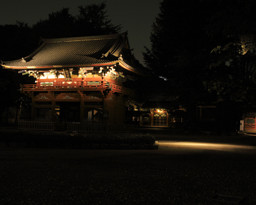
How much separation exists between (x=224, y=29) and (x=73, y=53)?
56.3 ft

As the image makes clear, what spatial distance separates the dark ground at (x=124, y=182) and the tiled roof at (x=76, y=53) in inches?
615

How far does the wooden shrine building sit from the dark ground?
15545 mm

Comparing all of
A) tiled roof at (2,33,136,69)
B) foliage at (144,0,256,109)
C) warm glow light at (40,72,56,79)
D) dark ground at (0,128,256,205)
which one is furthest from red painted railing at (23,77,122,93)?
dark ground at (0,128,256,205)

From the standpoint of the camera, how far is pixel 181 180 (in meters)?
7.42

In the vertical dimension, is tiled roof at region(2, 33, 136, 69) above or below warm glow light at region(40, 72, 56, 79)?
above

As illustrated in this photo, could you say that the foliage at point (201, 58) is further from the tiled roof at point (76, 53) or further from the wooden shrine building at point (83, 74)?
the tiled roof at point (76, 53)

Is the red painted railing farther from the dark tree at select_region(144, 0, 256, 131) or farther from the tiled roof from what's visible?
the dark tree at select_region(144, 0, 256, 131)

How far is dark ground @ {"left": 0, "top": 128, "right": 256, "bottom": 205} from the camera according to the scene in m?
5.67

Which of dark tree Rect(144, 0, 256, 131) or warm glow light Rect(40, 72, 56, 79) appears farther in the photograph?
warm glow light Rect(40, 72, 56, 79)

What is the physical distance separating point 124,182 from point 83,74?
20.4 m

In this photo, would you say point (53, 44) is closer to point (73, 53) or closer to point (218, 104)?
point (73, 53)

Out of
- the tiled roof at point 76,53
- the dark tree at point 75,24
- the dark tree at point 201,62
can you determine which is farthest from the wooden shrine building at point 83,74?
the dark tree at point 75,24

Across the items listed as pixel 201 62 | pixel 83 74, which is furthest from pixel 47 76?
pixel 201 62

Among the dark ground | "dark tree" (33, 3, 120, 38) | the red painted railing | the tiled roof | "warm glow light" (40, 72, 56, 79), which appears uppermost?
"dark tree" (33, 3, 120, 38)
